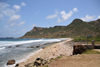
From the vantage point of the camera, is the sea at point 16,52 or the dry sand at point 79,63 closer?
the dry sand at point 79,63

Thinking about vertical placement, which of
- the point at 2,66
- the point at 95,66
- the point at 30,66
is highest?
the point at 95,66

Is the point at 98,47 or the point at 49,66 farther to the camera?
the point at 98,47

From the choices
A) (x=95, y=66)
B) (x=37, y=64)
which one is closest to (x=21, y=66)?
(x=37, y=64)

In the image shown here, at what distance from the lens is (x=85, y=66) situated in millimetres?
5973

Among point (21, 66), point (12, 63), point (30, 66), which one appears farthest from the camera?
point (12, 63)

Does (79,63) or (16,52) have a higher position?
(79,63)

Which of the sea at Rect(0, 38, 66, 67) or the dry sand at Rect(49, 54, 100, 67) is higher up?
the dry sand at Rect(49, 54, 100, 67)

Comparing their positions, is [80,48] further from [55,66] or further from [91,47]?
[55,66]

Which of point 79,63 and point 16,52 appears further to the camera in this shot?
point 16,52

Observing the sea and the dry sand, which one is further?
the sea

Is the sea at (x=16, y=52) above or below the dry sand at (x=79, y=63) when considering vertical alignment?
below

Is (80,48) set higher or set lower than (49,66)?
higher

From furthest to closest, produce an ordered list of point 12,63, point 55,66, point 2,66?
1. point 12,63
2. point 2,66
3. point 55,66

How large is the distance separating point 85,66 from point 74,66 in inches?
33.1
